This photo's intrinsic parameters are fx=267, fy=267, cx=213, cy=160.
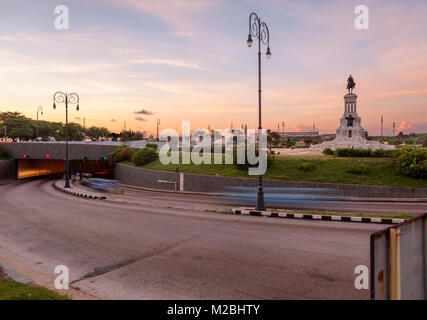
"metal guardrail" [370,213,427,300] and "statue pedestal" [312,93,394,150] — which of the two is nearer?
"metal guardrail" [370,213,427,300]

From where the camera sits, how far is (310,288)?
20.2 feet

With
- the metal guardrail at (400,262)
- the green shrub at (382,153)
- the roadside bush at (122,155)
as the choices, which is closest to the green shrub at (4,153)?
the roadside bush at (122,155)

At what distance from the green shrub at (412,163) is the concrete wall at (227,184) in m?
2.45

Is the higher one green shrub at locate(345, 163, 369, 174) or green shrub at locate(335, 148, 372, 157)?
green shrub at locate(335, 148, 372, 157)

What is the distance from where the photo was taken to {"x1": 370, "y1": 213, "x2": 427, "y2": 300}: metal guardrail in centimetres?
356

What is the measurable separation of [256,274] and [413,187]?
21141mm

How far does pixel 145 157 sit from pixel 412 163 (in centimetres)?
3430

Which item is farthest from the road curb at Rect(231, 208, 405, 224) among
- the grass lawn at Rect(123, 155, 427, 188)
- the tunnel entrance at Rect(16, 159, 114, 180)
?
the tunnel entrance at Rect(16, 159, 114, 180)

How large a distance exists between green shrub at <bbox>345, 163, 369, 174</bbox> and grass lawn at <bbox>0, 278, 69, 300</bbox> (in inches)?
1027

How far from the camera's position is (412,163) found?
2338cm

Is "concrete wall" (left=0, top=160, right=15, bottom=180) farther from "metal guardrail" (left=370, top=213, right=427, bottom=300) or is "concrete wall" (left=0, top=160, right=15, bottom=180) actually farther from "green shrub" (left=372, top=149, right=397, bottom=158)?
"metal guardrail" (left=370, top=213, right=427, bottom=300)

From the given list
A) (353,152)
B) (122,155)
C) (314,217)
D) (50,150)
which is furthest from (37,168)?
(314,217)
